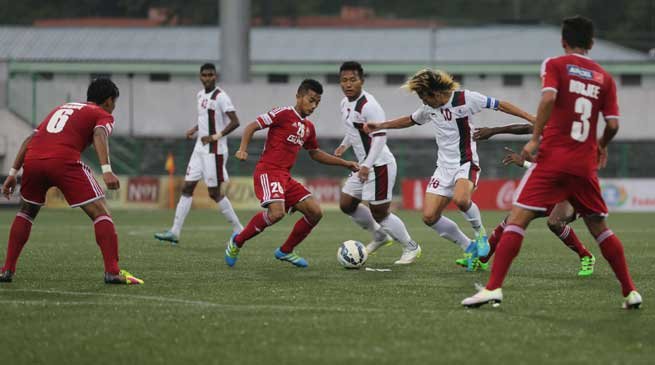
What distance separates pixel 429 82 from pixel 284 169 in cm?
196

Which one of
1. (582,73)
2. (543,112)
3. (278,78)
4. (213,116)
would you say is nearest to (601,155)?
(582,73)

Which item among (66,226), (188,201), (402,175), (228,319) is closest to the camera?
(228,319)

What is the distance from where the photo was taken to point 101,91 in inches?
413

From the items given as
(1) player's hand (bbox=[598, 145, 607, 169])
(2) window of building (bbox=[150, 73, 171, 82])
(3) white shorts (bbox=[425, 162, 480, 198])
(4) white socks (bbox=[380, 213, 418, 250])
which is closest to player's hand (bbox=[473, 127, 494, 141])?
(3) white shorts (bbox=[425, 162, 480, 198])

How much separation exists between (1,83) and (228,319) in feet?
102

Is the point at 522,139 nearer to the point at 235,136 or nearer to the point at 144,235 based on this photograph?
the point at 235,136

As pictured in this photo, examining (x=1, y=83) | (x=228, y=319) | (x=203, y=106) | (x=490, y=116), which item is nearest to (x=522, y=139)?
(x=490, y=116)

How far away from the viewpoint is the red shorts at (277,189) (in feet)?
39.9

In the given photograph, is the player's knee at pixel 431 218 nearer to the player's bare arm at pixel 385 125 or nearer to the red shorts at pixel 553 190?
the player's bare arm at pixel 385 125

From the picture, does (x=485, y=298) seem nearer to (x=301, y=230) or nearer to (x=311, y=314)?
(x=311, y=314)

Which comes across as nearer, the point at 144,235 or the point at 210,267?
the point at 210,267

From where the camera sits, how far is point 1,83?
122 feet

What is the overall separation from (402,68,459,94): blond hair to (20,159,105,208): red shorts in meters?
3.39

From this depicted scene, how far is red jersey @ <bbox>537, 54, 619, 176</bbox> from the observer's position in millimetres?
8438
